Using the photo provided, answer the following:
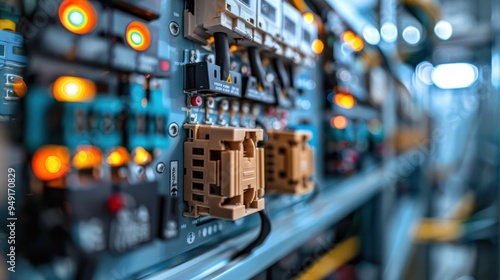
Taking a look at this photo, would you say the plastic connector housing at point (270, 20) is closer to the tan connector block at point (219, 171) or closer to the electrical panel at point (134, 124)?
the electrical panel at point (134, 124)

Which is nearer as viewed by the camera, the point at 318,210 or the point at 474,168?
the point at 318,210

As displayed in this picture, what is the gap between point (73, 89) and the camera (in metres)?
0.31

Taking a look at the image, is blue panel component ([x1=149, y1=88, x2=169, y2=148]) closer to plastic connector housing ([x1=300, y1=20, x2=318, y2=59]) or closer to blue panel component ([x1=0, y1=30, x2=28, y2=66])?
blue panel component ([x1=0, y1=30, x2=28, y2=66])

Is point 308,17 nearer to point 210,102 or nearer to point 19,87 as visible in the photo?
point 210,102

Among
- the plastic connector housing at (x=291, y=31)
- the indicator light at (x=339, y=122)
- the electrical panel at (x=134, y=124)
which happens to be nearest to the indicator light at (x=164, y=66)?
the electrical panel at (x=134, y=124)

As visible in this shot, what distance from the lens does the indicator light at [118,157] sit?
360 mm

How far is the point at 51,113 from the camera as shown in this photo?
30 cm

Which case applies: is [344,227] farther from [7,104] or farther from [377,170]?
[7,104]

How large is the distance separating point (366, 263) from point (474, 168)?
Answer: 49.9 inches

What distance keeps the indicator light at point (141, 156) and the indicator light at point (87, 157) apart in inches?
2.2

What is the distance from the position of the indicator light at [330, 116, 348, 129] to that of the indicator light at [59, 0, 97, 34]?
86 cm

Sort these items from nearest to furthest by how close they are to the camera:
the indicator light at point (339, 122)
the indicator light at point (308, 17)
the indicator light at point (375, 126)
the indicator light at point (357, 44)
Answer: the indicator light at point (308, 17), the indicator light at point (339, 122), the indicator light at point (357, 44), the indicator light at point (375, 126)

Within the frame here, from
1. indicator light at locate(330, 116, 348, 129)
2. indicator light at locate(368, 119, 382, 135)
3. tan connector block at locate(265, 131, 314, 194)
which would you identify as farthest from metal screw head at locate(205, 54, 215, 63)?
indicator light at locate(368, 119, 382, 135)

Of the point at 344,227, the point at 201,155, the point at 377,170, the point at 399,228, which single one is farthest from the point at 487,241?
the point at 201,155
